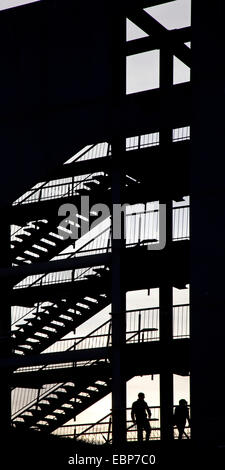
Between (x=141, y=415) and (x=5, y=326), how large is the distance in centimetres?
994

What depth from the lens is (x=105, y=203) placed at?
53.6m

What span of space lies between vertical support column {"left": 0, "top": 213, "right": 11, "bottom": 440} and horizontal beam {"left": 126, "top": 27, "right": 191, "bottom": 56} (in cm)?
798

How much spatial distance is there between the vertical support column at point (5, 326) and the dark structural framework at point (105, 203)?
0.05 m

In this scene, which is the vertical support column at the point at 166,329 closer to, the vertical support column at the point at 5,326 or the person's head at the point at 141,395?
the person's head at the point at 141,395

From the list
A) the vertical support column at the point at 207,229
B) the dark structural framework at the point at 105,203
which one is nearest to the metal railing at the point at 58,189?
the dark structural framework at the point at 105,203

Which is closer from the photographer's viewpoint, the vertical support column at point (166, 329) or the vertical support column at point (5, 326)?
the vertical support column at point (166, 329)

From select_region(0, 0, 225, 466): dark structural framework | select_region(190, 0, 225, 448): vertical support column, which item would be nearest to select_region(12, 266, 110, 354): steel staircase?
select_region(0, 0, 225, 466): dark structural framework

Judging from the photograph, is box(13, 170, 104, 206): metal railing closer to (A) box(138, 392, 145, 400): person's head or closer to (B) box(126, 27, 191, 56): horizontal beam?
(B) box(126, 27, 191, 56): horizontal beam

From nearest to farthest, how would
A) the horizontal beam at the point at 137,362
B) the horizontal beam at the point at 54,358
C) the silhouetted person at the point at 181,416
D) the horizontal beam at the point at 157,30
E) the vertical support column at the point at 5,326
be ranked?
the silhouetted person at the point at 181,416 < the horizontal beam at the point at 137,362 < the horizontal beam at the point at 54,358 < the horizontal beam at the point at 157,30 < the vertical support column at the point at 5,326

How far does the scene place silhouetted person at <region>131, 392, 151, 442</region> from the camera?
47.6 metres

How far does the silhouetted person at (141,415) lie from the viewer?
1875 inches

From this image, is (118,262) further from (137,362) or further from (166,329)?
(137,362)
